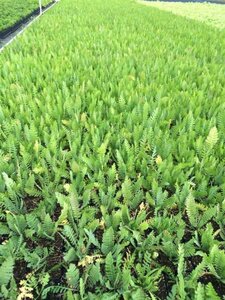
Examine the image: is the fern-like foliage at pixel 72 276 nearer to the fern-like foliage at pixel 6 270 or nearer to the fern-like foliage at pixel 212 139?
the fern-like foliage at pixel 6 270

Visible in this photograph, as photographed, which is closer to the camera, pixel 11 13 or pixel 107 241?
pixel 107 241

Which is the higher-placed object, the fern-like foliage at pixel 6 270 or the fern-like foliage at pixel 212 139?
the fern-like foliage at pixel 6 270

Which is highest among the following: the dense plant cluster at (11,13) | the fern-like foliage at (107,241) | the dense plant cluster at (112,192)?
the fern-like foliage at (107,241)

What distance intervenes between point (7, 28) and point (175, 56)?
11.3 m

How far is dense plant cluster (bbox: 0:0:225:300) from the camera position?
77.9 inches

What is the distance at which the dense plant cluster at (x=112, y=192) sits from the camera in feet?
6.49

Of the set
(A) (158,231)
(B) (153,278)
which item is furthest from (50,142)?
(B) (153,278)

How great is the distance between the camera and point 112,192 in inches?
98.6

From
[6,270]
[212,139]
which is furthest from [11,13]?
[6,270]

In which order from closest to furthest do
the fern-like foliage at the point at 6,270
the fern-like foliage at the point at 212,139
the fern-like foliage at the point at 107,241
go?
the fern-like foliage at the point at 6,270
the fern-like foliage at the point at 107,241
the fern-like foliage at the point at 212,139

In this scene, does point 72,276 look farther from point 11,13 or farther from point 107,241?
point 11,13

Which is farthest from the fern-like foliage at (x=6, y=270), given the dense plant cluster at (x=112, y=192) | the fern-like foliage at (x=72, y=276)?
the fern-like foliage at (x=72, y=276)

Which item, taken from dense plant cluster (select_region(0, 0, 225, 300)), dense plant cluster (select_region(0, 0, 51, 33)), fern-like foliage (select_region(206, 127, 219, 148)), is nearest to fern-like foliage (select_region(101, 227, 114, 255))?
dense plant cluster (select_region(0, 0, 225, 300))

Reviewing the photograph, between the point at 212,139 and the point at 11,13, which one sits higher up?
the point at 212,139
